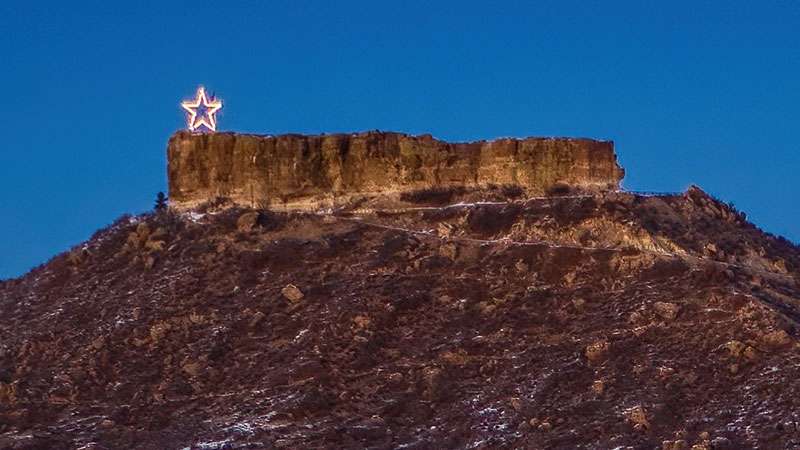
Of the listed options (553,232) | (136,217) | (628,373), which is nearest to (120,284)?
(136,217)

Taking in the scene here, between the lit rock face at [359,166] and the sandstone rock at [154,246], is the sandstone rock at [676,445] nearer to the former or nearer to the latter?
the lit rock face at [359,166]

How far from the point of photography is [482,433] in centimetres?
7456

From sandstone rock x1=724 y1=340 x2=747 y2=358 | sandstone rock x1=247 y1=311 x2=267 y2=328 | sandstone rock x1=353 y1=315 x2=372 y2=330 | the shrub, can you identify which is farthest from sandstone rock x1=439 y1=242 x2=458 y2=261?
sandstone rock x1=724 y1=340 x2=747 y2=358

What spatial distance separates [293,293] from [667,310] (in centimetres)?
1554

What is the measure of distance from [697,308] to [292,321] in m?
15.8

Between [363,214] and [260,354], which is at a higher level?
[363,214]

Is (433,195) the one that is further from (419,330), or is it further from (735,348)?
(735,348)

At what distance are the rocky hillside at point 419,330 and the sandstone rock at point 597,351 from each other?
3.0 inches

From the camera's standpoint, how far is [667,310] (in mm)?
79750

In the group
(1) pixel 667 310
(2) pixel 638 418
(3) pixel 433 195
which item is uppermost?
(3) pixel 433 195

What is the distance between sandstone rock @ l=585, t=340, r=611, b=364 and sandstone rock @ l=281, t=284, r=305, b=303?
1347cm

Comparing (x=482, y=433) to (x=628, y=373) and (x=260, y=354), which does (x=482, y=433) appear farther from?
(x=260, y=354)

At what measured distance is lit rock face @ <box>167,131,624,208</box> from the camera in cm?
9400

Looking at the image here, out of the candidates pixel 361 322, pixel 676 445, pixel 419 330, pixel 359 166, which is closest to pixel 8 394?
pixel 361 322
